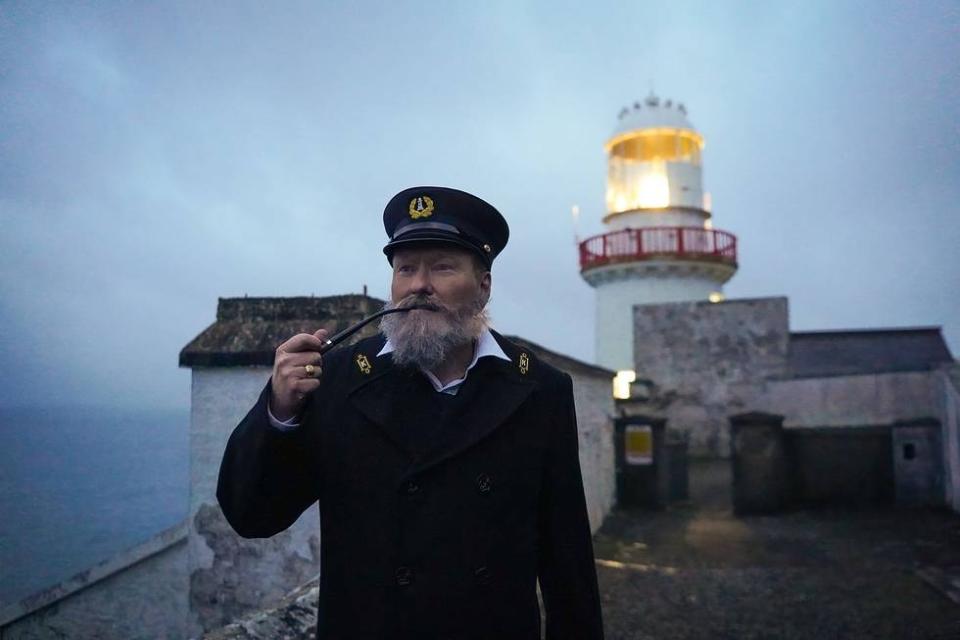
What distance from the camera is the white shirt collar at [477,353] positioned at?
2068mm

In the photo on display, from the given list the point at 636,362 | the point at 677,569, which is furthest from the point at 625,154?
the point at 677,569

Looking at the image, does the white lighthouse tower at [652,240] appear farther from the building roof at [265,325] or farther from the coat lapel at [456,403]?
the coat lapel at [456,403]

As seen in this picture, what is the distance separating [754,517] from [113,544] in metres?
9.39

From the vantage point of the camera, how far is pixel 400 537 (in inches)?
71.4

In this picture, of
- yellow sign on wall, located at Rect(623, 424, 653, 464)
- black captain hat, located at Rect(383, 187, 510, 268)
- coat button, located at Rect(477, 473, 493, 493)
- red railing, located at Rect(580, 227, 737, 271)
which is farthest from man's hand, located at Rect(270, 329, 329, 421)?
red railing, located at Rect(580, 227, 737, 271)

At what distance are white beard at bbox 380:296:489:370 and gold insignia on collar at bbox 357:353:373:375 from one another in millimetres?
103

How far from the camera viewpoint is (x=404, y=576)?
1.79 metres

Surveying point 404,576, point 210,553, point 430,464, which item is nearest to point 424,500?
point 430,464

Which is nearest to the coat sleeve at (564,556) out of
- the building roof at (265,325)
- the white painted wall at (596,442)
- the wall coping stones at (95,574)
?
the building roof at (265,325)

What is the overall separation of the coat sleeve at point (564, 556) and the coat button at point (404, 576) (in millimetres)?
533

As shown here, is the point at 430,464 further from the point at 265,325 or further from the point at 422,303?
the point at 265,325

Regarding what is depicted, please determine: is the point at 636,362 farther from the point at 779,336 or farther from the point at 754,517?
the point at 754,517

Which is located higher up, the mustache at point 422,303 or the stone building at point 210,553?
the mustache at point 422,303

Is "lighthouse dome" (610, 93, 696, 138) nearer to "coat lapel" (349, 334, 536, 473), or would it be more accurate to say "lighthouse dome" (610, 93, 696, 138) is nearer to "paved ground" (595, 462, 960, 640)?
"paved ground" (595, 462, 960, 640)
